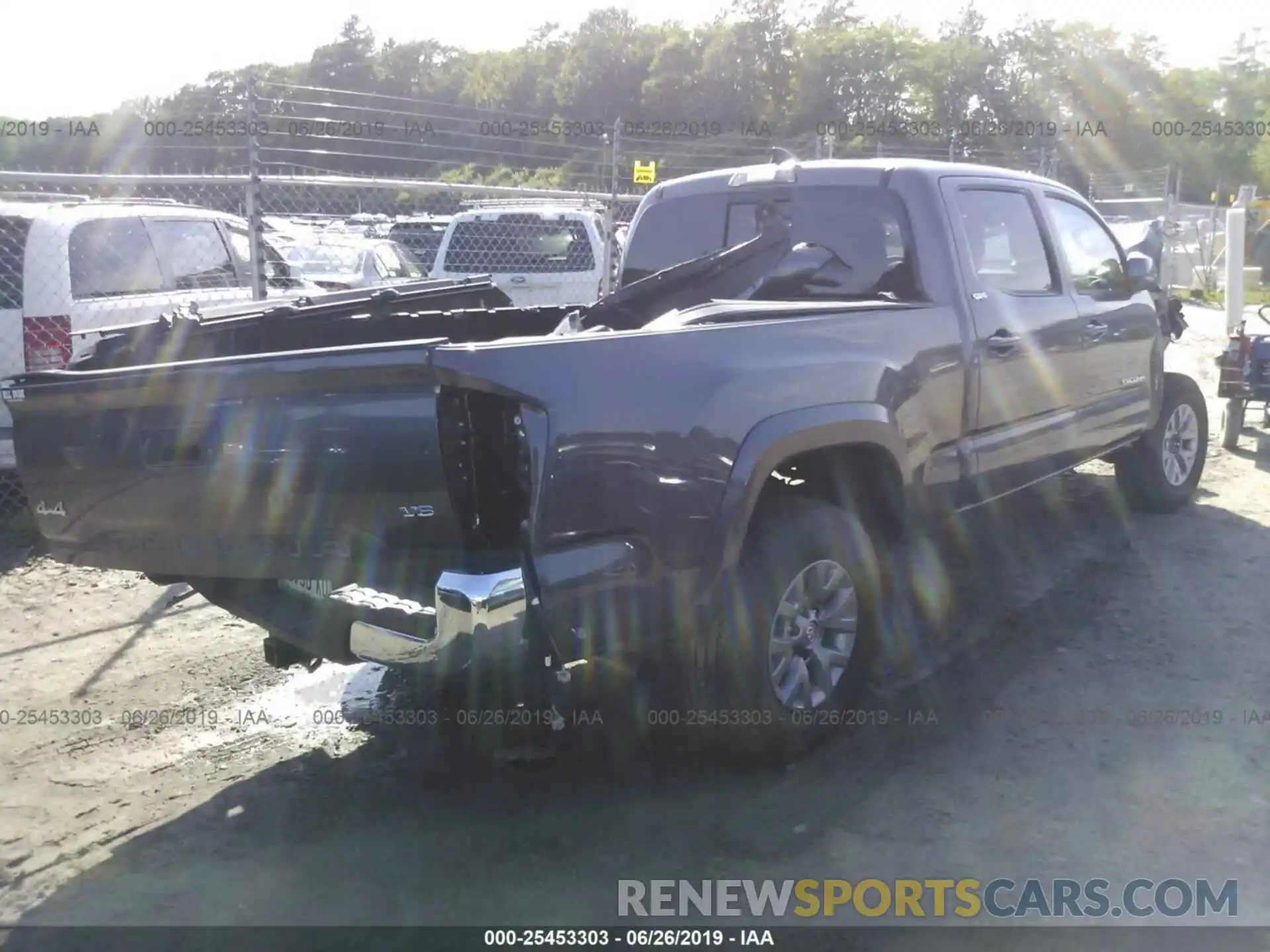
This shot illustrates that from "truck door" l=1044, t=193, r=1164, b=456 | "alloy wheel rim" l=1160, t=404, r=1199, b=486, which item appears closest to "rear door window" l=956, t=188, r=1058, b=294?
"truck door" l=1044, t=193, r=1164, b=456

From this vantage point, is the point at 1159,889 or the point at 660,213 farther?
the point at 660,213

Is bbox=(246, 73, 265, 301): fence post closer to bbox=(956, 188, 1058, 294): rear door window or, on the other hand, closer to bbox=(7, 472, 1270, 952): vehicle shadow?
bbox=(7, 472, 1270, 952): vehicle shadow

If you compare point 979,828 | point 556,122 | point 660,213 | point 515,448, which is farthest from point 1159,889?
point 556,122

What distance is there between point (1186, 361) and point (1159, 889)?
11.2 metres

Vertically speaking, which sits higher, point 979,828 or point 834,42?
A: point 834,42

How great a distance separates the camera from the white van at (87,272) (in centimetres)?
690

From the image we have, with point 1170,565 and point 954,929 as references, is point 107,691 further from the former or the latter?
point 1170,565

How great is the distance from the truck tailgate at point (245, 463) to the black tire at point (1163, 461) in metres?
5.03

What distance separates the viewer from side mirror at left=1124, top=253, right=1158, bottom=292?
243 inches

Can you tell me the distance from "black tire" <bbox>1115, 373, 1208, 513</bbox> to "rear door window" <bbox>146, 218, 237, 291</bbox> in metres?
6.04

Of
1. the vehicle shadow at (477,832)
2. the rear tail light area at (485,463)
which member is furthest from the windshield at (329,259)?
the rear tail light area at (485,463)

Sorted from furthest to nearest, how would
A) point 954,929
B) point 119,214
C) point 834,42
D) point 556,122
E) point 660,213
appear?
point 834,42, point 556,122, point 119,214, point 660,213, point 954,929

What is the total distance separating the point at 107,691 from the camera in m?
4.79
